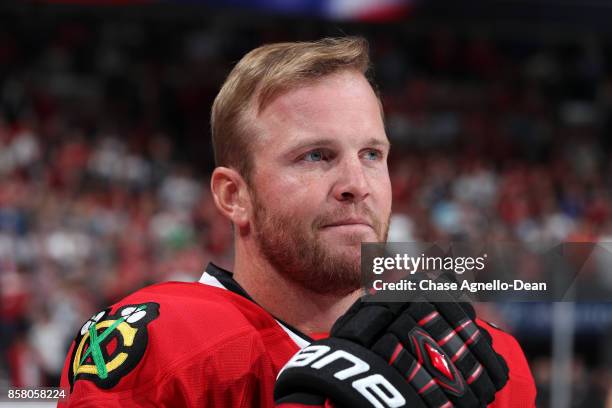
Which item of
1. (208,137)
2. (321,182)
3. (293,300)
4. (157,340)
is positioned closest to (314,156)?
(321,182)

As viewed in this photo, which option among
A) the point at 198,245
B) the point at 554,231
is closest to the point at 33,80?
the point at 198,245

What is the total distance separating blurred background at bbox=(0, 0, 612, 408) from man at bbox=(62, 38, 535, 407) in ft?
11.3

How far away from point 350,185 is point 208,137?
907 centimetres

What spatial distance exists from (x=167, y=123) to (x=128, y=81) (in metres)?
0.67

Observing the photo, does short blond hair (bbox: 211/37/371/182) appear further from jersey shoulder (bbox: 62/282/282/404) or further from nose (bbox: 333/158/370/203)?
jersey shoulder (bbox: 62/282/282/404)

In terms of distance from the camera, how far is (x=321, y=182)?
1.65 m

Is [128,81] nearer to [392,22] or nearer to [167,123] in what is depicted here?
[167,123]

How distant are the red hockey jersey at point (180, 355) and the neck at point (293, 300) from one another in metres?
0.08

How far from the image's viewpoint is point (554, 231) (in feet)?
27.1

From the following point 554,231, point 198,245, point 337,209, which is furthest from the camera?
point 554,231

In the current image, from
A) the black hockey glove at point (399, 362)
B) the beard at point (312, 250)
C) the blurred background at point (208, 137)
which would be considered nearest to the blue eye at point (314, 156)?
the beard at point (312, 250)

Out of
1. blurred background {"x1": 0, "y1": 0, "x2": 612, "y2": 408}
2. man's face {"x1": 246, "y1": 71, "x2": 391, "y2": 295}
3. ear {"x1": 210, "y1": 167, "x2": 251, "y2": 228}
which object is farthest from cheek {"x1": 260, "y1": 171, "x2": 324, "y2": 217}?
blurred background {"x1": 0, "y1": 0, "x2": 612, "y2": 408}

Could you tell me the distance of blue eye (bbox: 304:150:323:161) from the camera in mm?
1673

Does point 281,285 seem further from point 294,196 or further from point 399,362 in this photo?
point 399,362
